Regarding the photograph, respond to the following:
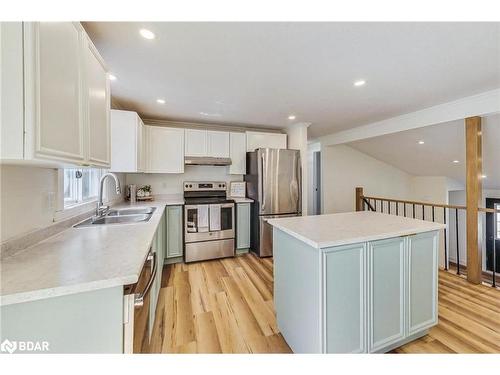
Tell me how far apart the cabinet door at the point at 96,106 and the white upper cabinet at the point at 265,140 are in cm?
260

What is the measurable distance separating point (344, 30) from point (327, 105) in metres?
1.58

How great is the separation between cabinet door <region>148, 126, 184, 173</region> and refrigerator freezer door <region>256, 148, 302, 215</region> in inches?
53.1

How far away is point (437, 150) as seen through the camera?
162 inches

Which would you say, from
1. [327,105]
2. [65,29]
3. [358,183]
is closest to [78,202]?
[65,29]

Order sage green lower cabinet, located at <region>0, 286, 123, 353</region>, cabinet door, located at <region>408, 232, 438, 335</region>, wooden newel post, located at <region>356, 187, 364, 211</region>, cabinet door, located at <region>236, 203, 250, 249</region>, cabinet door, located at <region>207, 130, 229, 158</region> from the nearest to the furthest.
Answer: sage green lower cabinet, located at <region>0, 286, 123, 353</region>, cabinet door, located at <region>408, 232, 438, 335</region>, cabinet door, located at <region>236, 203, 250, 249</region>, cabinet door, located at <region>207, 130, 229, 158</region>, wooden newel post, located at <region>356, 187, 364, 211</region>

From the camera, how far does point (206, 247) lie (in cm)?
338

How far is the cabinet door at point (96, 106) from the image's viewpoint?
1263 millimetres

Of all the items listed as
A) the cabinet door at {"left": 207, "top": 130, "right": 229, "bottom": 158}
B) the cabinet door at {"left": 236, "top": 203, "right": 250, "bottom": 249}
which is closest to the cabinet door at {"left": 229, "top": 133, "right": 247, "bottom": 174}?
the cabinet door at {"left": 207, "top": 130, "right": 229, "bottom": 158}

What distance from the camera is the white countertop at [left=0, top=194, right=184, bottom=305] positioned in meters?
0.79

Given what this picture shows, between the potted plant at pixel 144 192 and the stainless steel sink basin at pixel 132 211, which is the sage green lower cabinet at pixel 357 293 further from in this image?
the potted plant at pixel 144 192

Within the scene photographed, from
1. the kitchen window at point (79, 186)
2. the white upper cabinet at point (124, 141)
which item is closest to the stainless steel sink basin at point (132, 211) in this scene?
the kitchen window at point (79, 186)

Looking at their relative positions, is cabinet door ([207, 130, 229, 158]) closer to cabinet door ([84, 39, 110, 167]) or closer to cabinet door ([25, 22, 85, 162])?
cabinet door ([84, 39, 110, 167])

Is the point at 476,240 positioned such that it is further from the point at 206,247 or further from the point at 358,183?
the point at 206,247

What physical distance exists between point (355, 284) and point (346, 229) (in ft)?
1.26
